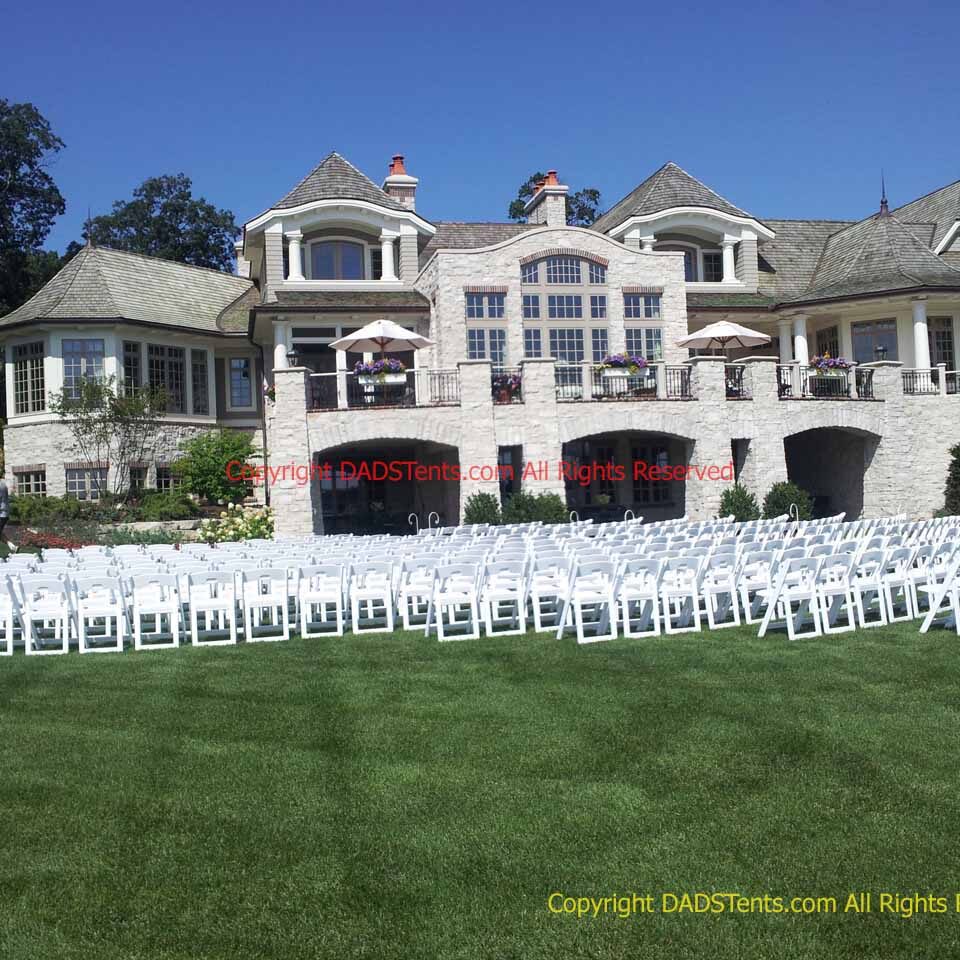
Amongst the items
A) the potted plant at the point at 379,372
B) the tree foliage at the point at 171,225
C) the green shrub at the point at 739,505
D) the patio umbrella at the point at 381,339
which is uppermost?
the tree foliage at the point at 171,225

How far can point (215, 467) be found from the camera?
1172 inches

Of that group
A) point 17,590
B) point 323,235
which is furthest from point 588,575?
point 323,235

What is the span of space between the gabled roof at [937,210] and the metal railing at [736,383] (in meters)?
12.2

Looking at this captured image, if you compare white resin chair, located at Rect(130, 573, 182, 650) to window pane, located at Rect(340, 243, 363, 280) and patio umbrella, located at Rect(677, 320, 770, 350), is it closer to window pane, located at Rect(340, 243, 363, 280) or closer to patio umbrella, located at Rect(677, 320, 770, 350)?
patio umbrella, located at Rect(677, 320, 770, 350)

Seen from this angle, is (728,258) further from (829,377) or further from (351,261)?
(351,261)

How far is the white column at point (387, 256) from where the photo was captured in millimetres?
33844

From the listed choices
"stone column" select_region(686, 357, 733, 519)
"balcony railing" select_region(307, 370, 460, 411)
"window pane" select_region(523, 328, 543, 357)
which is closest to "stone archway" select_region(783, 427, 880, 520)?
"stone column" select_region(686, 357, 733, 519)

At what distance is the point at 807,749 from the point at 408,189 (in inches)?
1308

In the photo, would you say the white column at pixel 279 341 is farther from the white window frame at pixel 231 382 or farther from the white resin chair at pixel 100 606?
the white resin chair at pixel 100 606

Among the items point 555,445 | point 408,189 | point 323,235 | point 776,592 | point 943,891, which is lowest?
point 943,891

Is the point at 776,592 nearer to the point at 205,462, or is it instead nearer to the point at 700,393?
the point at 700,393

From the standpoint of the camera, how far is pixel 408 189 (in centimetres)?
3797

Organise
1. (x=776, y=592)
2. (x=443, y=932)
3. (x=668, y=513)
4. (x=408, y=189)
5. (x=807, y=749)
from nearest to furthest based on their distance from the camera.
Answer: (x=443, y=932) → (x=807, y=749) → (x=776, y=592) → (x=668, y=513) → (x=408, y=189)

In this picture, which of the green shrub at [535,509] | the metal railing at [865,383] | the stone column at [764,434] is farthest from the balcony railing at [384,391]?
the metal railing at [865,383]
